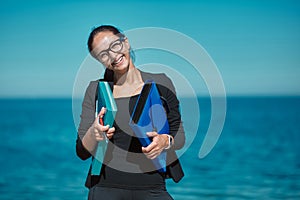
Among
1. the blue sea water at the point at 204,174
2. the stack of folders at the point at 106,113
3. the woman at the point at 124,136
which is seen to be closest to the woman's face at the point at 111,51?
the woman at the point at 124,136

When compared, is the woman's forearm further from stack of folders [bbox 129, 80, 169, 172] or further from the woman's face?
the woman's face

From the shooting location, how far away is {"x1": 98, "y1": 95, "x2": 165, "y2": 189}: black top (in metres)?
2.73

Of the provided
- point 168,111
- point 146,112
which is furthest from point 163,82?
point 146,112

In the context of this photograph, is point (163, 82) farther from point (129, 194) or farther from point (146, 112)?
point (129, 194)

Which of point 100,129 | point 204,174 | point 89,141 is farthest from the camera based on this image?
point 204,174

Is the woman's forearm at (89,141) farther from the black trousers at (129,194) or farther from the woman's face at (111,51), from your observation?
the woman's face at (111,51)

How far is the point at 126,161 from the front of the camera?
2748mm

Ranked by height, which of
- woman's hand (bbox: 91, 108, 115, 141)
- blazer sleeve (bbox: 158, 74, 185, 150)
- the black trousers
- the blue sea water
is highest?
the blue sea water

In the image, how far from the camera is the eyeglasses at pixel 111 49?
105 inches

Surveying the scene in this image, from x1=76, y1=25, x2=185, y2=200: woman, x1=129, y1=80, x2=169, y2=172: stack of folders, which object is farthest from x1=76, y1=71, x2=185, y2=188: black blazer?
x1=129, y1=80, x2=169, y2=172: stack of folders

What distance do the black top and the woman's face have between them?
169 millimetres

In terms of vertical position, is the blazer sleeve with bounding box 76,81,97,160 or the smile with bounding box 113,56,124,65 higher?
the smile with bounding box 113,56,124,65

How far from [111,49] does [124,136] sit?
1.40 ft

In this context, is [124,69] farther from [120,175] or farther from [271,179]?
[271,179]
